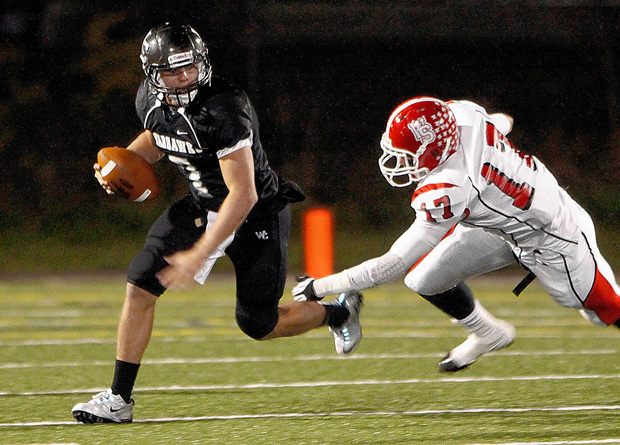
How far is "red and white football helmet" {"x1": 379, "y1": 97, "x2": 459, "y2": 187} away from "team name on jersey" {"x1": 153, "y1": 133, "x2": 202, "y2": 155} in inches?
26.6

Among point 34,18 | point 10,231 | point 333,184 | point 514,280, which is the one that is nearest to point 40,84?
point 34,18

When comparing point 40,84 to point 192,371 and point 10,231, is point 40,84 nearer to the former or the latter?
point 10,231

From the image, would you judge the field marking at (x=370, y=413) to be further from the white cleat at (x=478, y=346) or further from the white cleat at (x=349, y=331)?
the white cleat at (x=349, y=331)

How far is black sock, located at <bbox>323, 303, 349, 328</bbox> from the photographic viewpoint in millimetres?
4402

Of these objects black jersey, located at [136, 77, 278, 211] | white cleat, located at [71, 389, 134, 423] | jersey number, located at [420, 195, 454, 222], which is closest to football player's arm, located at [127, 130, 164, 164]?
black jersey, located at [136, 77, 278, 211]

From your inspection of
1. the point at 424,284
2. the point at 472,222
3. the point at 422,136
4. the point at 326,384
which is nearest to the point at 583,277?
the point at 472,222

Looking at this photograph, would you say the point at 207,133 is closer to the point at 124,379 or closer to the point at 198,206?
the point at 198,206

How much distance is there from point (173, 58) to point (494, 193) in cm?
119

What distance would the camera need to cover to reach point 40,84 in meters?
13.4

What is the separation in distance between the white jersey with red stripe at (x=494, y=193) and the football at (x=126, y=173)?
1.08 m

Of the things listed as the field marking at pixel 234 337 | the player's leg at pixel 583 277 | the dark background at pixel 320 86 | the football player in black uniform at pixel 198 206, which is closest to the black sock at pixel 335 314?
the football player in black uniform at pixel 198 206

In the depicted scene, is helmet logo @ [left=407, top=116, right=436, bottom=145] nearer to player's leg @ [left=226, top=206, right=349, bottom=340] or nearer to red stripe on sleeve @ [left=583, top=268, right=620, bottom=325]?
player's leg @ [left=226, top=206, right=349, bottom=340]

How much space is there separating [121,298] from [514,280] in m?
3.78

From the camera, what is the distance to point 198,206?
4043 millimetres
